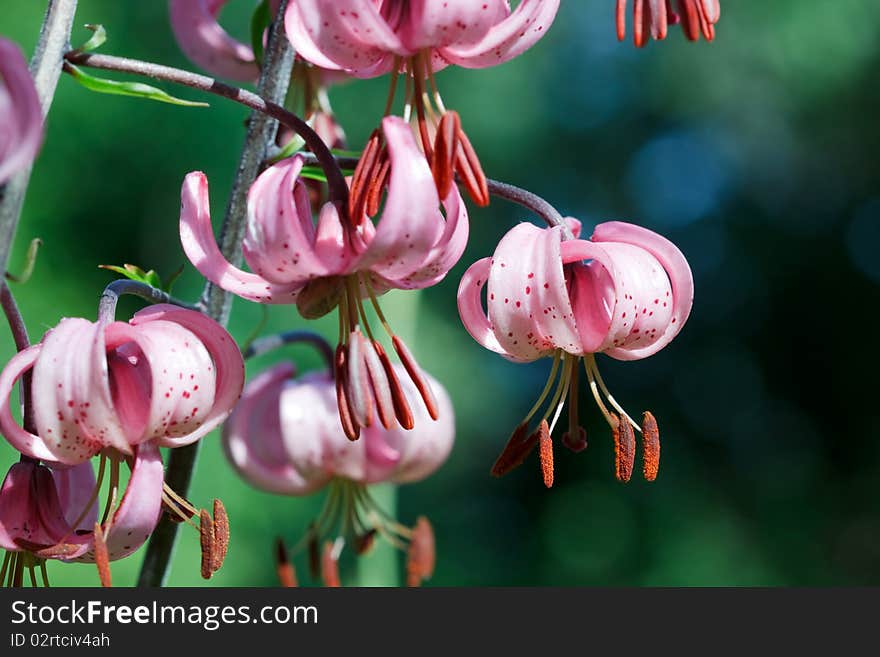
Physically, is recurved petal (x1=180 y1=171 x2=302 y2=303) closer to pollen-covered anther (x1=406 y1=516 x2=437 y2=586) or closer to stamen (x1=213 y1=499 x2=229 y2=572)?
stamen (x1=213 y1=499 x2=229 y2=572)

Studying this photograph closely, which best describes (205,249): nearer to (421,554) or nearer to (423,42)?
(423,42)

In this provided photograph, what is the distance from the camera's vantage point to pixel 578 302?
103cm

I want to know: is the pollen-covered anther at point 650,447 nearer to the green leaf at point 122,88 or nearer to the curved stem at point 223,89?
the curved stem at point 223,89

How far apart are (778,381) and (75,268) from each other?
495 cm

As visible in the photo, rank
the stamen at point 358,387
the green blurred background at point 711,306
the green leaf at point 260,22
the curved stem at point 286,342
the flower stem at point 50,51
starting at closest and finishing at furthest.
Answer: the flower stem at point 50,51
the stamen at point 358,387
the green leaf at point 260,22
the curved stem at point 286,342
the green blurred background at point 711,306

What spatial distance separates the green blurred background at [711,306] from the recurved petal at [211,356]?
400cm

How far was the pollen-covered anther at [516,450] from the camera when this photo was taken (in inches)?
39.7

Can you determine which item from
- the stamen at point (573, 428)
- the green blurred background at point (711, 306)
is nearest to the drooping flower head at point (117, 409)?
the stamen at point (573, 428)

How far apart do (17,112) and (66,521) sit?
1.41 feet

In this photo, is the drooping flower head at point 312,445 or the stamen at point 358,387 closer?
the stamen at point 358,387

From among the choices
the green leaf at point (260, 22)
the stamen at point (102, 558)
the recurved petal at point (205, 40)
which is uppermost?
the recurved petal at point (205, 40)

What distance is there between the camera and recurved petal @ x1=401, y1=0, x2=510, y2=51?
0.88 metres

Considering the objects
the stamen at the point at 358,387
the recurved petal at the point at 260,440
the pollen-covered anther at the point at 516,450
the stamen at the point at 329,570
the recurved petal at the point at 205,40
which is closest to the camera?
the stamen at the point at 358,387

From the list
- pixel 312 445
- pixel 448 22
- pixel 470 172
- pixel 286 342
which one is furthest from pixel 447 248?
pixel 312 445
